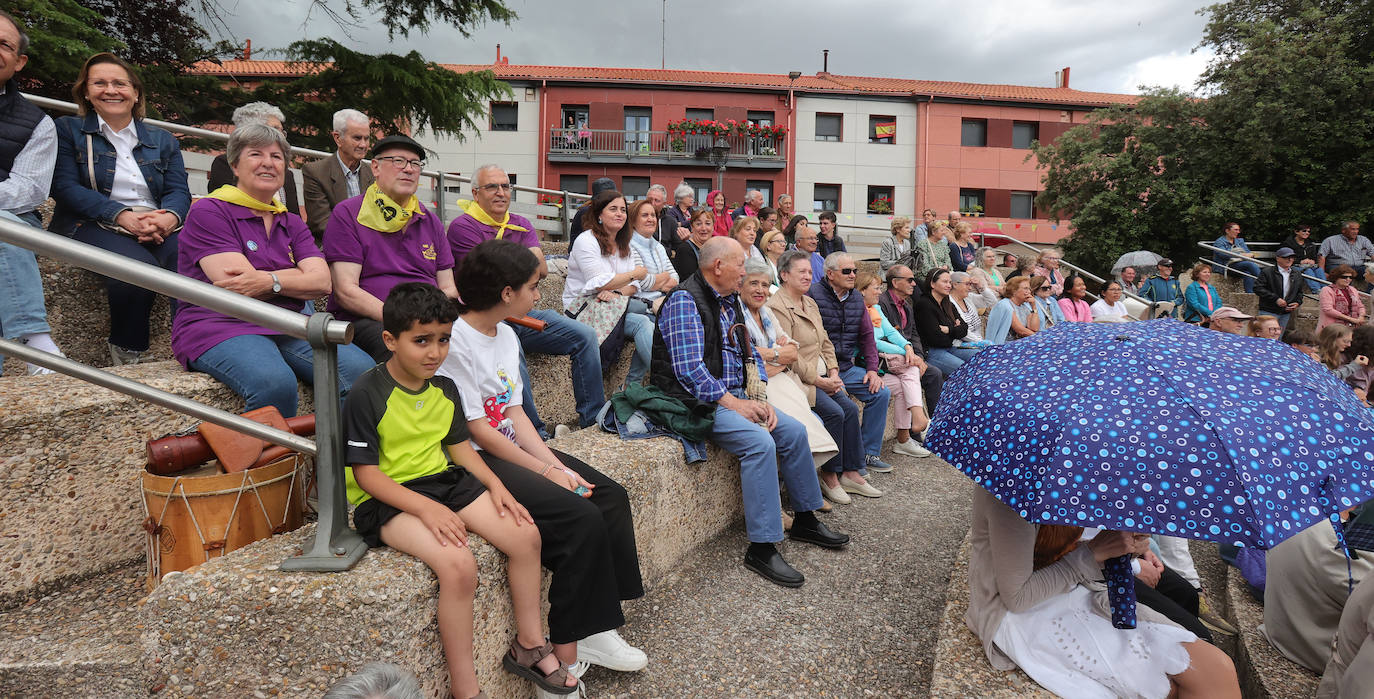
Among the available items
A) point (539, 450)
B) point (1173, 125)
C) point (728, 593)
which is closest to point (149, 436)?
point (539, 450)

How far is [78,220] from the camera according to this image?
3.34m

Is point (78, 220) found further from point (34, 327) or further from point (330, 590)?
point (330, 590)

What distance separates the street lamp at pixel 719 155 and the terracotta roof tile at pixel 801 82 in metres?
2.94

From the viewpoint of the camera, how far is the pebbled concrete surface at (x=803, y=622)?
2.82m

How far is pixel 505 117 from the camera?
2845 centimetres

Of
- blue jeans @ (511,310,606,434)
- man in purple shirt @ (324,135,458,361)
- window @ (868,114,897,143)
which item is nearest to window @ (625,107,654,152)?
window @ (868,114,897,143)

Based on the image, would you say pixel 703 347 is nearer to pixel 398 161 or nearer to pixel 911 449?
pixel 398 161

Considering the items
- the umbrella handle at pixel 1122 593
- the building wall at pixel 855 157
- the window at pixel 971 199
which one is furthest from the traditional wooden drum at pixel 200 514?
the window at pixel 971 199

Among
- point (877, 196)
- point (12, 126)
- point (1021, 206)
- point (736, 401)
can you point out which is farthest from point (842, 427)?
point (1021, 206)

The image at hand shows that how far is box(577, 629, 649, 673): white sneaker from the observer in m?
2.65

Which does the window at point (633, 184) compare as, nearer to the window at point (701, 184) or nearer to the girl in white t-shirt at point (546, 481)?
the window at point (701, 184)

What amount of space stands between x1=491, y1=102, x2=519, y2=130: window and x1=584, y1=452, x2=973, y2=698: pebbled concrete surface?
88.6ft

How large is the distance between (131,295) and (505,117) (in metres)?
26.9

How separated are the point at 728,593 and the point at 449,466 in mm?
1758
